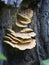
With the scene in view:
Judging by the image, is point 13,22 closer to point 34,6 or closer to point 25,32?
point 25,32

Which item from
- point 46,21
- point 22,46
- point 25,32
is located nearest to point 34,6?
point 46,21

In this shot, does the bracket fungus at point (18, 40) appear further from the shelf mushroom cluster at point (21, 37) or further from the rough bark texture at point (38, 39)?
the rough bark texture at point (38, 39)

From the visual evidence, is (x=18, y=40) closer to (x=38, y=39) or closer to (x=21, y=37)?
(x=21, y=37)

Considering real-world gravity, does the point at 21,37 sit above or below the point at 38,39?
above

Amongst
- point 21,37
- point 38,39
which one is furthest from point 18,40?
point 38,39

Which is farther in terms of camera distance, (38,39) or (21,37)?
(38,39)

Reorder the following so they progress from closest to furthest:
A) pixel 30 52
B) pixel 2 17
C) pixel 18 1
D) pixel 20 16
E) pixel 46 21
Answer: pixel 18 1 → pixel 2 17 → pixel 20 16 → pixel 30 52 → pixel 46 21

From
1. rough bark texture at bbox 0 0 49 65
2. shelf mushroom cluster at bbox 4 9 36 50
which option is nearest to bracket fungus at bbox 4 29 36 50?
shelf mushroom cluster at bbox 4 9 36 50

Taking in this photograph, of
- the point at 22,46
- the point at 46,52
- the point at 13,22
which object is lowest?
the point at 46,52
